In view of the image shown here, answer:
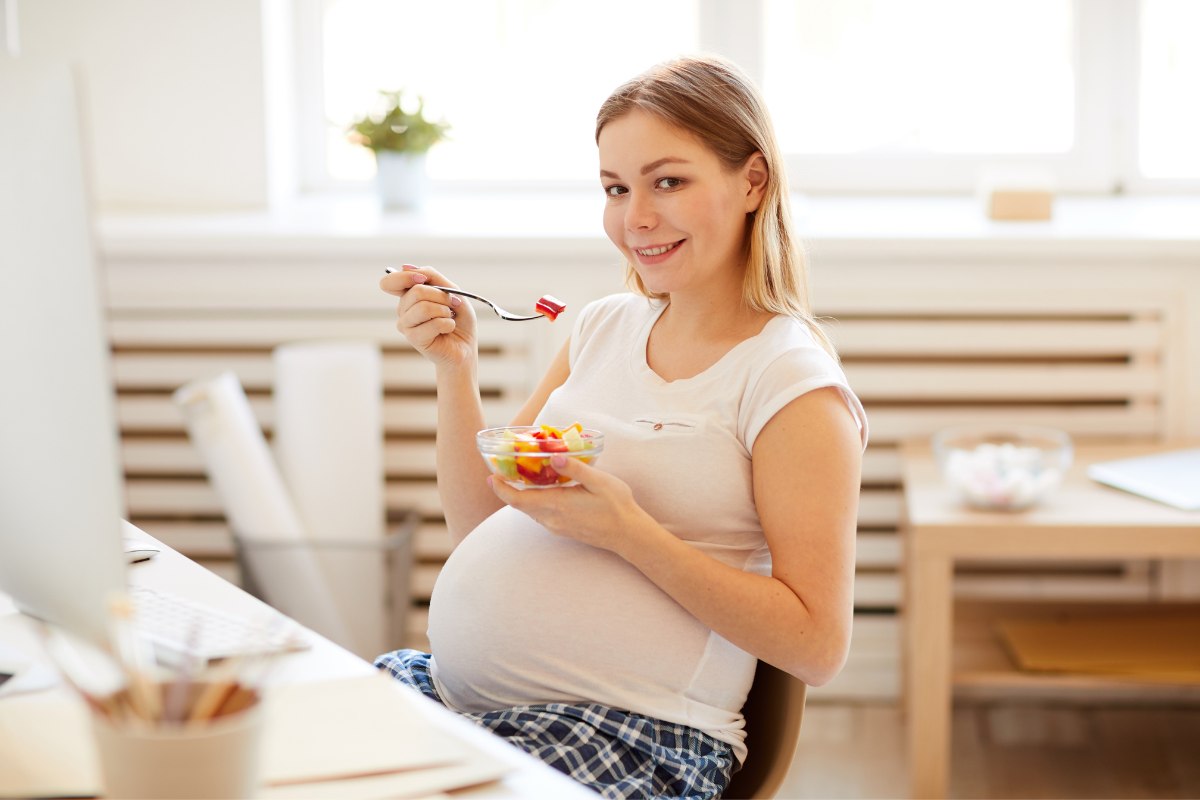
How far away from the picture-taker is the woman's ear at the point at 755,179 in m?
1.44

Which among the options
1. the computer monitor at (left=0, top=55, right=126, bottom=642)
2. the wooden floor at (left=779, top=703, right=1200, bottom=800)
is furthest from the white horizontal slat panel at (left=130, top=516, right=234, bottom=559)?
the computer monitor at (left=0, top=55, right=126, bottom=642)

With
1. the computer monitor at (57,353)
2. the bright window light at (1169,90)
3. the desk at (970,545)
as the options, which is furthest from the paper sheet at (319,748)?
the bright window light at (1169,90)

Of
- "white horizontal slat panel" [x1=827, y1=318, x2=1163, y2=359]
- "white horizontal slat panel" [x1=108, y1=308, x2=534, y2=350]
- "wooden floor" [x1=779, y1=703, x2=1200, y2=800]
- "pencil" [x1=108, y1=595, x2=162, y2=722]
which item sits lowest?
"wooden floor" [x1=779, y1=703, x2=1200, y2=800]

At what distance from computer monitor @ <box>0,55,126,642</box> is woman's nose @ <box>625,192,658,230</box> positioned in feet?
2.33

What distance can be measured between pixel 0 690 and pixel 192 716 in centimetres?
37

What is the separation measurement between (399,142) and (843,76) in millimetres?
987

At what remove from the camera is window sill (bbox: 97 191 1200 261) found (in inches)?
96.7

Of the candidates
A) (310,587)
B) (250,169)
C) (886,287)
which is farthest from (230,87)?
(886,287)

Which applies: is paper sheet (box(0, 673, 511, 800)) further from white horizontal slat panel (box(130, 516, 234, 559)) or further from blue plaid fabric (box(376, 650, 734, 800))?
white horizontal slat panel (box(130, 516, 234, 559))

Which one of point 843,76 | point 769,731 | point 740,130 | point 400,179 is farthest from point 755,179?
point 843,76

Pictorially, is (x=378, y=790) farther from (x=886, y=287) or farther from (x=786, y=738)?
(x=886, y=287)

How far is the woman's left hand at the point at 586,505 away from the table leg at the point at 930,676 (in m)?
1.00

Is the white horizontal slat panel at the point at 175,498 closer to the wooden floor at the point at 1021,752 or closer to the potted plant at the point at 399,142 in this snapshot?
the potted plant at the point at 399,142

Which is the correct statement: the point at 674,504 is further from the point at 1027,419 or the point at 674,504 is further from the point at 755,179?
the point at 1027,419
